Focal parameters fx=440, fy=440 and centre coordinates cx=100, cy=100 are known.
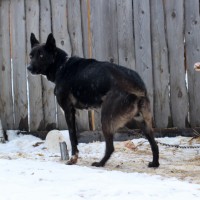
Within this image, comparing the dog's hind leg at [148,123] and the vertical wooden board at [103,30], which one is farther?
the vertical wooden board at [103,30]

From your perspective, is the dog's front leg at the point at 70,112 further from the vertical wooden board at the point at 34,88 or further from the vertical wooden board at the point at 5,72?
the vertical wooden board at the point at 5,72

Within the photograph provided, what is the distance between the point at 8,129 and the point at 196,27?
3.73m

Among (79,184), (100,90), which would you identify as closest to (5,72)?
(100,90)

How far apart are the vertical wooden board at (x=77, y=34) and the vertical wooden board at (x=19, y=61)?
96 centimetres

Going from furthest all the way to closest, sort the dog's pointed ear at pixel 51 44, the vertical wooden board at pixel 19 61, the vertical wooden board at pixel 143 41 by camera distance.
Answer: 1. the vertical wooden board at pixel 19 61
2. the vertical wooden board at pixel 143 41
3. the dog's pointed ear at pixel 51 44

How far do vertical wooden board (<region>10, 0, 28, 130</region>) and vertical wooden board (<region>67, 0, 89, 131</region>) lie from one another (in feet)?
3.17

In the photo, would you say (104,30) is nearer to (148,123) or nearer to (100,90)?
(100,90)

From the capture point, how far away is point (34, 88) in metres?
7.58

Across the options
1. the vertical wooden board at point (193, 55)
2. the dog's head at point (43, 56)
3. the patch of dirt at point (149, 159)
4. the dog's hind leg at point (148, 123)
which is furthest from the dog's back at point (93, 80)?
the vertical wooden board at point (193, 55)

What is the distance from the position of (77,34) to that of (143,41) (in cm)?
113

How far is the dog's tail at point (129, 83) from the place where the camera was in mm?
4676

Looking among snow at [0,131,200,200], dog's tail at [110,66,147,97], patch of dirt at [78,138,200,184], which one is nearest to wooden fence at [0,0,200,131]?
patch of dirt at [78,138,200,184]

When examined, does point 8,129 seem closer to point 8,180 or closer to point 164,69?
point 164,69

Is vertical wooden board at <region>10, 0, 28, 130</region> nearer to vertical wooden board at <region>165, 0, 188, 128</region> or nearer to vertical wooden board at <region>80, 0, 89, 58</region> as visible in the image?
vertical wooden board at <region>80, 0, 89, 58</region>
